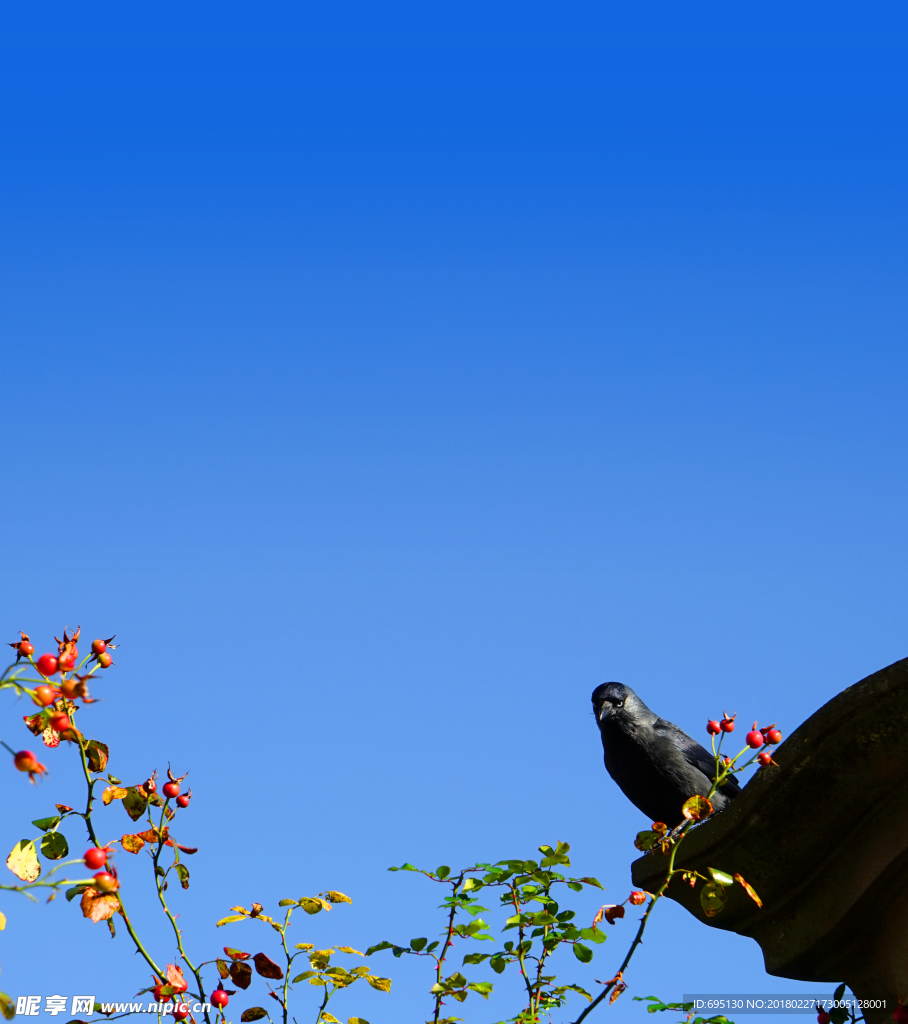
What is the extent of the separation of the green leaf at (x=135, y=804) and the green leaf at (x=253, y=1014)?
735 mm

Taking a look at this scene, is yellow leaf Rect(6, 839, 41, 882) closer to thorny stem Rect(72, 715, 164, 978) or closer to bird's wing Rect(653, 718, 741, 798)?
thorny stem Rect(72, 715, 164, 978)

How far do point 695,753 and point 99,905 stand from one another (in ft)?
11.1

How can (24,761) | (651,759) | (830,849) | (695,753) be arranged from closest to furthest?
(24,761), (830,849), (651,759), (695,753)

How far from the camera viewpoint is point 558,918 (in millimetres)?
3146

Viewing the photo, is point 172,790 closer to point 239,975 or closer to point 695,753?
point 239,975

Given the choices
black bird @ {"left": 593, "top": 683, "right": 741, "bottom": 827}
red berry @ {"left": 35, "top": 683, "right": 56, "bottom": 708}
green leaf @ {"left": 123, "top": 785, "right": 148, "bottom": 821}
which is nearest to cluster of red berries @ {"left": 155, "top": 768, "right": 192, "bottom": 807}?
green leaf @ {"left": 123, "top": 785, "right": 148, "bottom": 821}

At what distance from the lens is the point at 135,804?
254 cm

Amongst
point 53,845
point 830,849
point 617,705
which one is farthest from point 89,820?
point 617,705

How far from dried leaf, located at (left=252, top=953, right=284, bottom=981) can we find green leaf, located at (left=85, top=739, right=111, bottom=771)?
78 cm

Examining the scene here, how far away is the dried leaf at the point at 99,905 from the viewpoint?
216 centimetres

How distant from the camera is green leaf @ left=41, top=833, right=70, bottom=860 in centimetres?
227

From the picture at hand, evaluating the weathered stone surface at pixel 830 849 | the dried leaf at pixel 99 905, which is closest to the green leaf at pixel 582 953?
the weathered stone surface at pixel 830 849

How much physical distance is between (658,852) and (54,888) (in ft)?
6.93

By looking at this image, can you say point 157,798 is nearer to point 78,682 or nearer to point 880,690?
point 78,682
